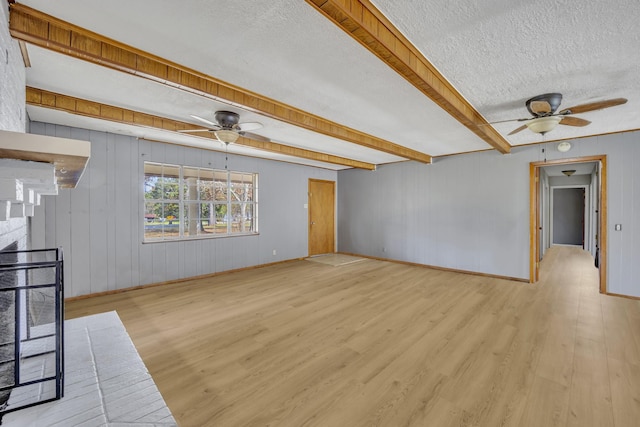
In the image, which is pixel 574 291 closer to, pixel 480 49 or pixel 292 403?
pixel 480 49

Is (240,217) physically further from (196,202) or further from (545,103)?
(545,103)

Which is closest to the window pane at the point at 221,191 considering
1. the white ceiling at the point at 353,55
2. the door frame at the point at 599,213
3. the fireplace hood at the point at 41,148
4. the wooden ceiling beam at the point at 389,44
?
the white ceiling at the point at 353,55

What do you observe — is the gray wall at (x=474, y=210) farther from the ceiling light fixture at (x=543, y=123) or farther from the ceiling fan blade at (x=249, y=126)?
the ceiling fan blade at (x=249, y=126)

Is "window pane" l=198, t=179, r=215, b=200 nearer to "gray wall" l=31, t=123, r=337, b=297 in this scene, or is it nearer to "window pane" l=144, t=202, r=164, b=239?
"gray wall" l=31, t=123, r=337, b=297

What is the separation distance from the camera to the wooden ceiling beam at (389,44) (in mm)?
1440

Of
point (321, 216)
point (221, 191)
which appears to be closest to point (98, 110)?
point (221, 191)

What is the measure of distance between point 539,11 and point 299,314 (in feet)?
10.9

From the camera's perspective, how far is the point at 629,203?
13.1 ft

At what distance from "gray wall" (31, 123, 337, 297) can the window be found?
0.15 m

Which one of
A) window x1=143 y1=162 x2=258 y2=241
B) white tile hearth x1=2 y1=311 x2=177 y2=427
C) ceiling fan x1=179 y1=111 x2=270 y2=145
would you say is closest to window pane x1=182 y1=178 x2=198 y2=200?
window x1=143 y1=162 x2=258 y2=241

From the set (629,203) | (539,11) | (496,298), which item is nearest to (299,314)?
(496,298)

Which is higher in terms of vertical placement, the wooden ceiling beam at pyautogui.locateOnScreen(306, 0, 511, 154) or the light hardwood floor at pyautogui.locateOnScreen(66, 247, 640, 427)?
the wooden ceiling beam at pyautogui.locateOnScreen(306, 0, 511, 154)

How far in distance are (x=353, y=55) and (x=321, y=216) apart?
18.4ft

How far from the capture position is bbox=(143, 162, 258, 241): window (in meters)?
4.64
